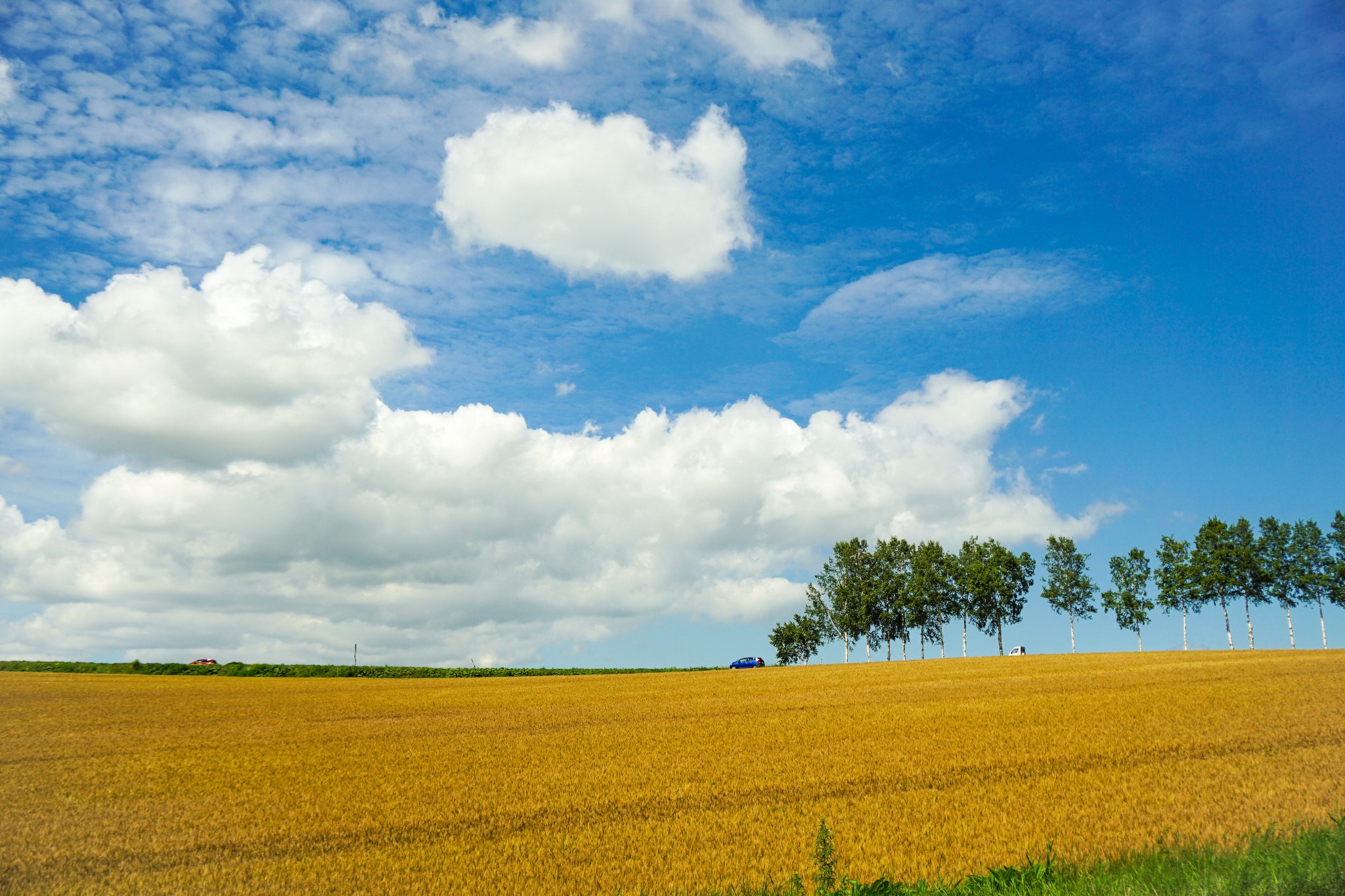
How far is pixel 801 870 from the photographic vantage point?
37.7 ft

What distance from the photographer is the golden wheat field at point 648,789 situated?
1209 cm

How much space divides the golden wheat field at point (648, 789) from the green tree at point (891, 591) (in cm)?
6887

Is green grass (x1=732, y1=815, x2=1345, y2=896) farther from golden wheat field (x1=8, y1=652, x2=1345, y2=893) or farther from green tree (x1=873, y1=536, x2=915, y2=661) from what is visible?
green tree (x1=873, y1=536, x2=915, y2=661)

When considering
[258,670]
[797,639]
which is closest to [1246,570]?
[797,639]

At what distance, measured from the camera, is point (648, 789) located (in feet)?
57.1

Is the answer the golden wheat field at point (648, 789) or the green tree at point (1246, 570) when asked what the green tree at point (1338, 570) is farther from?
the golden wheat field at point (648, 789)

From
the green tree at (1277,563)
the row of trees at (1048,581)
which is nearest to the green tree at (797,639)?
the row of trees at (1048,581)

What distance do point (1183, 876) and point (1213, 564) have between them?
102m

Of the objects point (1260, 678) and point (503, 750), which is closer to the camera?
point (503, 750)

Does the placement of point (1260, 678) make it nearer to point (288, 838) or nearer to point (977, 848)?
point (977, 848)

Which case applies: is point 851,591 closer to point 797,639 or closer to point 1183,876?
point 797,639

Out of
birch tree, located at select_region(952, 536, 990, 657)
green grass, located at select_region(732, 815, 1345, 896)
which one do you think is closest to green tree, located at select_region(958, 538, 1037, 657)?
birch tree, located at select_region(952, 536, 990, 657)

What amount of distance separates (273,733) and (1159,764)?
30.6 meters

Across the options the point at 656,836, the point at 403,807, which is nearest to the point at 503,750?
the point at 403,807
